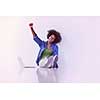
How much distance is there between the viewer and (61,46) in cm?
176

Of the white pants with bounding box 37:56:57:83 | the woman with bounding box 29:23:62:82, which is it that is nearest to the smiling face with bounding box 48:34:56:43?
the woman with bounding box 29:23:62:82

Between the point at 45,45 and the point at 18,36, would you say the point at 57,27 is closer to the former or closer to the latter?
the point at 45,45

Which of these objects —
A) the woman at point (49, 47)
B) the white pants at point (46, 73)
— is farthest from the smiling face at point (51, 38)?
the white pants at point (46, 73)

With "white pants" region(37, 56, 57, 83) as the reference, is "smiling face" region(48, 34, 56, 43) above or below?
above

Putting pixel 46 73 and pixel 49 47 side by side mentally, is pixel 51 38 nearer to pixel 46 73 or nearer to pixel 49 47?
pixel 49 47

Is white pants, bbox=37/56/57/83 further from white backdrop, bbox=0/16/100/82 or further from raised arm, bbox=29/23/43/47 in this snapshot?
raised arm, bbox=29/23/43/47

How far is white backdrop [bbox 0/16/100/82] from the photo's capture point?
1.75 meters

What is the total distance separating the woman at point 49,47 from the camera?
176 centimetres

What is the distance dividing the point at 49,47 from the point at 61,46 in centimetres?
9

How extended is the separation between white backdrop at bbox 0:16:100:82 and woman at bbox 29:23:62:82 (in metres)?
0.03
